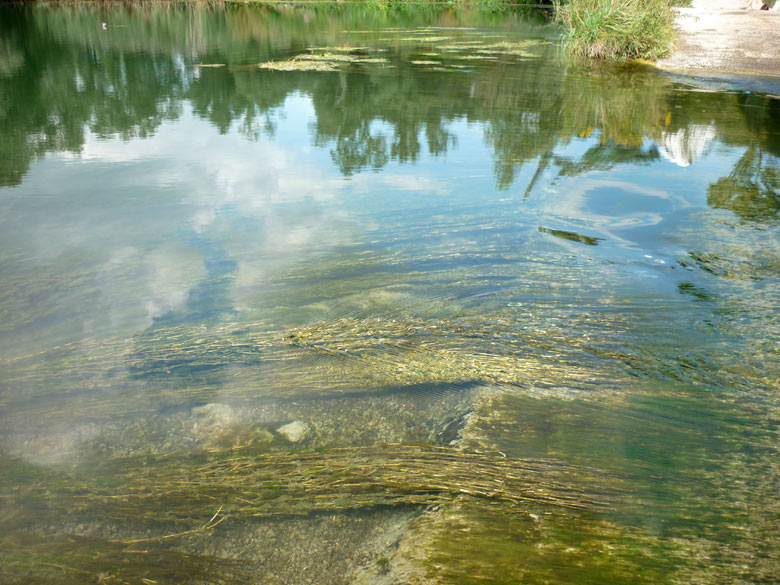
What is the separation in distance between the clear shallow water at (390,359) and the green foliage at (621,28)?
16.7ft

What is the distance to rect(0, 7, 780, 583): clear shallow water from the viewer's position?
1472 mm

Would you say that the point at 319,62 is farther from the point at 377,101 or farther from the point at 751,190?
the point at 751,190

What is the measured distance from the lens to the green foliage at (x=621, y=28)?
9516mm

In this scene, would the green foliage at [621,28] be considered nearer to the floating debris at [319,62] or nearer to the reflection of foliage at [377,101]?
the reflection of foliage at [377,101]

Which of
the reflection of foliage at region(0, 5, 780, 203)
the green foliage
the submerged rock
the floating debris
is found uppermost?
the green foliage

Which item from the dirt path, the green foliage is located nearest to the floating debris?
the green foliage

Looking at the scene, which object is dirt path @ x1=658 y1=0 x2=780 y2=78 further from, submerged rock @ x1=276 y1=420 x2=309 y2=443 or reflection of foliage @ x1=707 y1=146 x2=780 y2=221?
submerged rock @ x1=276 y1=420 x2=309 y2=443

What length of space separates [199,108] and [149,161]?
7.79 ft

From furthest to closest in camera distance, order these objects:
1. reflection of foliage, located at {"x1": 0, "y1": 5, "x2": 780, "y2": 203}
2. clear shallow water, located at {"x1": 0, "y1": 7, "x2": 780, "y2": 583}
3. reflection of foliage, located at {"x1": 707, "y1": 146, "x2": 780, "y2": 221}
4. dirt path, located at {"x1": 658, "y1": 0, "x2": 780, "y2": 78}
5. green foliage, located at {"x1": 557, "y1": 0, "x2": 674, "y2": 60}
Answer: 1. green foliage, located at {"x1": 557, "y1": 0, "x2": 674, "y2": 60}
2. dirt path, located at {"x1": 658, "y1": 0, "x2": 780, "y2": 78}
3. reflection of foliage, located at {"x1": 0, "y1": 5, "x2": 780, "y2": 203}
4. reflection of foliage, located at {"x1": 707, "y1": 146, "x2": 780, "y2": 221}
5. clear shallow water, located at {"x1": 0, "y1": 7, "x2": 780, "y2": 583}

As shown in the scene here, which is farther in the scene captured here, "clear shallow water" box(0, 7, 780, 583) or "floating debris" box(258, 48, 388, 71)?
"floating debris" box(258, 48, 388, 71)

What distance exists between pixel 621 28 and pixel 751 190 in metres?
6.58

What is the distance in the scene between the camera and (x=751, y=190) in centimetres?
417

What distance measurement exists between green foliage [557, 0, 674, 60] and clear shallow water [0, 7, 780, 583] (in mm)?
5088

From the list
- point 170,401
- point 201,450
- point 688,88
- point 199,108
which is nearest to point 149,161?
point 199,108
